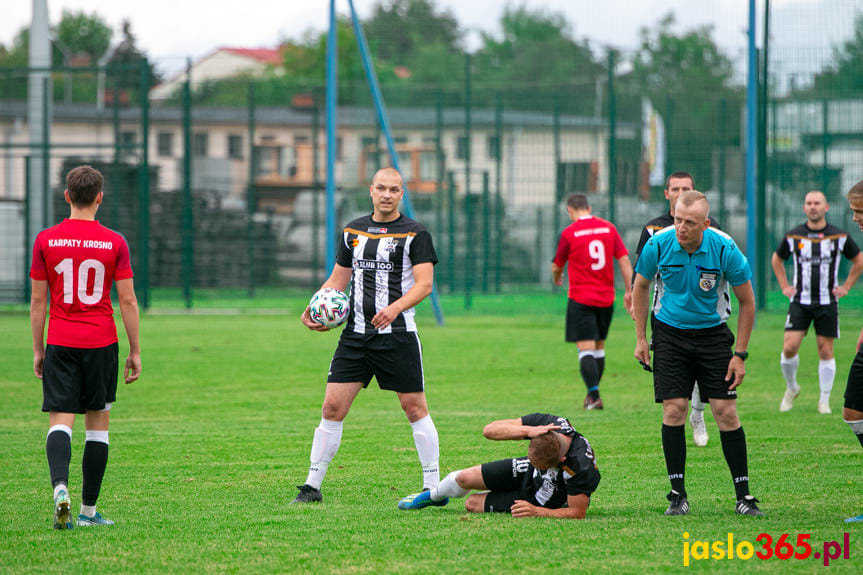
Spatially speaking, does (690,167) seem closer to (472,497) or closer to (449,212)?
(449,212)

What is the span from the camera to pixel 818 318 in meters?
11.3

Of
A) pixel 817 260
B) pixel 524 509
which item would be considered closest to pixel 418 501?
pixel 524 509

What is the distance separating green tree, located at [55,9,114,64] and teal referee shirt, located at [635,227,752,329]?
272ft

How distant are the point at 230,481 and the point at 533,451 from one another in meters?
2.54

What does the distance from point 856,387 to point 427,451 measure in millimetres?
2664

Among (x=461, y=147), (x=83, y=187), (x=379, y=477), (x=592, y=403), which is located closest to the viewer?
(x=83, y=187)

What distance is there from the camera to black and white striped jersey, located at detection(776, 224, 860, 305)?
1130 cm

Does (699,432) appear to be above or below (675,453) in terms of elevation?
below

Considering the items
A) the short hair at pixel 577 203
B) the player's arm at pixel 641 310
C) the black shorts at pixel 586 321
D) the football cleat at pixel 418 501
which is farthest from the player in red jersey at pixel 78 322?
the short hair at pixel 577 203

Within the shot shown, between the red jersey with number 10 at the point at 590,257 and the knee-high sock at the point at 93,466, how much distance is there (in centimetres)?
653

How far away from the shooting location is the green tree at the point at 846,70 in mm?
20547

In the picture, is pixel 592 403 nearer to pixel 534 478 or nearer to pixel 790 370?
pixel 790 370

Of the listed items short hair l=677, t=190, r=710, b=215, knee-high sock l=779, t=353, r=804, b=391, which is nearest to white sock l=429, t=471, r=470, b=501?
short hair l=677, t=190, r=710, b=215

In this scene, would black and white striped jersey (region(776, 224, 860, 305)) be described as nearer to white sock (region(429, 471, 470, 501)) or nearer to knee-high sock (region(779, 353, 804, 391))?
knee-high sock (region(779, 353, 804, 391))
